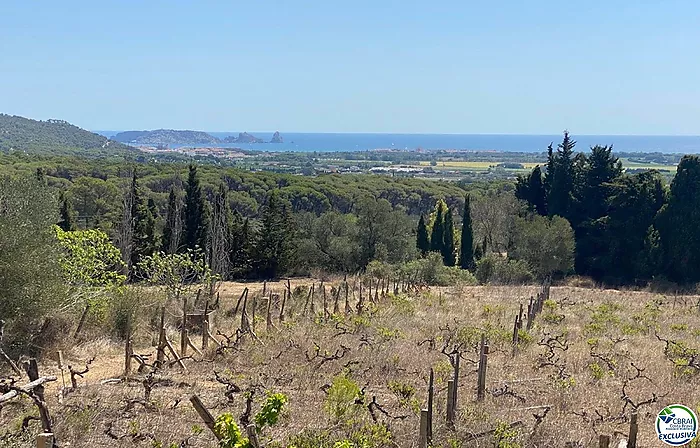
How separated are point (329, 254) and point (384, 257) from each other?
4026 millimetres

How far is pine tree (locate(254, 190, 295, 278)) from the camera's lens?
35.6 meters

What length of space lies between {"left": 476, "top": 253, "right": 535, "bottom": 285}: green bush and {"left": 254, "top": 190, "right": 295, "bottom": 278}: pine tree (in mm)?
11715

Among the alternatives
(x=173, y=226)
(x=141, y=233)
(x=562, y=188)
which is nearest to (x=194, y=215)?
(x=173, y=226)

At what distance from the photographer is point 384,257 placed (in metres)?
36.5

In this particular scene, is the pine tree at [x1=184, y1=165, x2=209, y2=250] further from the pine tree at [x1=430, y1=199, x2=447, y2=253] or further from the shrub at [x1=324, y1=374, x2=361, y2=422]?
the shrub at [x1=324, y1=374, x2=361, y2=422]

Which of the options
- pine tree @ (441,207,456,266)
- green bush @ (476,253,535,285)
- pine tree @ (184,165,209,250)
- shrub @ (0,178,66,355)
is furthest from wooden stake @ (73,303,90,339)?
pine tree @ (441,207,456,266)

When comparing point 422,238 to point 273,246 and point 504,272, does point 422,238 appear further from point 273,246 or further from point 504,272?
point 273,246

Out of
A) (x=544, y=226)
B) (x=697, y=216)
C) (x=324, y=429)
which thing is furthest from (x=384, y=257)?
(x=324, y=429)

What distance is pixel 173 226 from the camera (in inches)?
1403

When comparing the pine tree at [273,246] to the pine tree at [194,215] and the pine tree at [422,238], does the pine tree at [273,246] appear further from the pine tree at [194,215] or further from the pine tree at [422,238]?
the pine tree at [422,238]

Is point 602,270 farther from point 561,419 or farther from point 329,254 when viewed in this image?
point 561,419

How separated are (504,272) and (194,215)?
18585 mm

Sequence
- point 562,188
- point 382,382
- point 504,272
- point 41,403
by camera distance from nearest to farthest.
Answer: point 41,403
point 382,382
point 504,272
point 562,188

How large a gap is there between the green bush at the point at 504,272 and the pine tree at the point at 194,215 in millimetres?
16530
